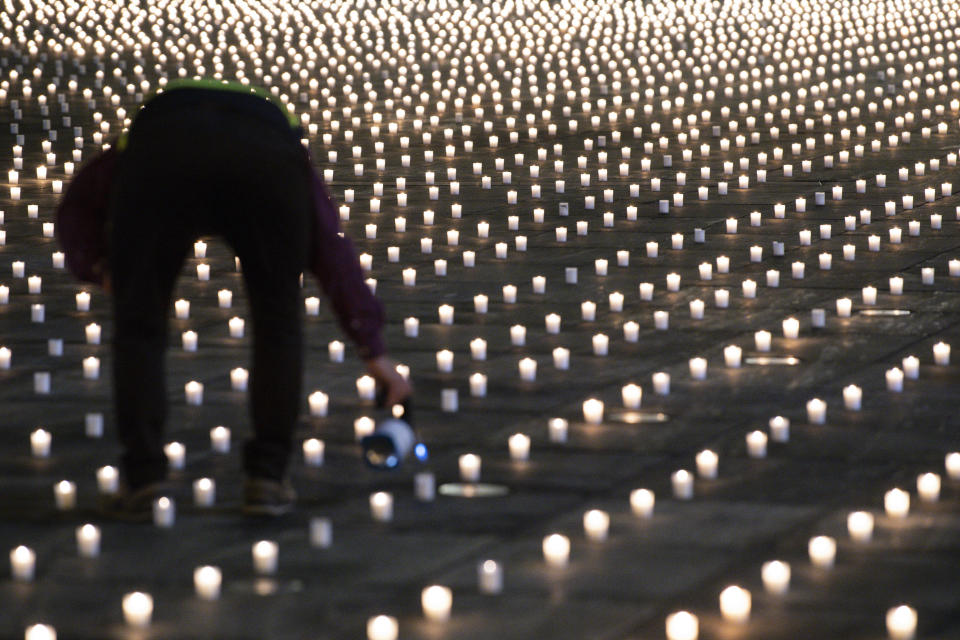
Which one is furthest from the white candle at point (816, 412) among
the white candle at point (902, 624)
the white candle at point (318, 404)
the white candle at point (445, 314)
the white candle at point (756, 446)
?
the white candle at point (445, 314)

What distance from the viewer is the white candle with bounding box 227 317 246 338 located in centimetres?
925

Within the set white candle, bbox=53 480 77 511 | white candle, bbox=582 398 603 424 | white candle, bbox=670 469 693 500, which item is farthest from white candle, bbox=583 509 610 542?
white candle, bbox=53 480 77 511

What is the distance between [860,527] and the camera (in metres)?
5.79

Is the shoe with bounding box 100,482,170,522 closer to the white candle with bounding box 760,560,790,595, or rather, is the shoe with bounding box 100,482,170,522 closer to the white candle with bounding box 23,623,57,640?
the white candle with bounding box 23,623,57,640

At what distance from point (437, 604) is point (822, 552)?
115 centimetres

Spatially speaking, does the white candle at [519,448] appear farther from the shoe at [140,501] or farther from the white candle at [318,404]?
the shoe at [140,501]

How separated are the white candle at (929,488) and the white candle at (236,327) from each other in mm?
3851

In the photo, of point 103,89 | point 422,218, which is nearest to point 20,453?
point 422,218

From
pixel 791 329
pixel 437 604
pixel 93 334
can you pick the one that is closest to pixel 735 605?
pixel 437 604

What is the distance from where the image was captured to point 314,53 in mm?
26844

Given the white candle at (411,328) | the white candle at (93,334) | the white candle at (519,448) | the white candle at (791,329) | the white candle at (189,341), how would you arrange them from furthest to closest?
the white candle at (411,328), the white candle at (93,334), the white candle at (791,329), the white candle at (189,341), the white candle at (519,448)

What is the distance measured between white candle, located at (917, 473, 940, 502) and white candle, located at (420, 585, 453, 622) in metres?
1.83

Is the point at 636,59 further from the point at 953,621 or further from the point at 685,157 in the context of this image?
the point at 953,621

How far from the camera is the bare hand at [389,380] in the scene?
237 inches
